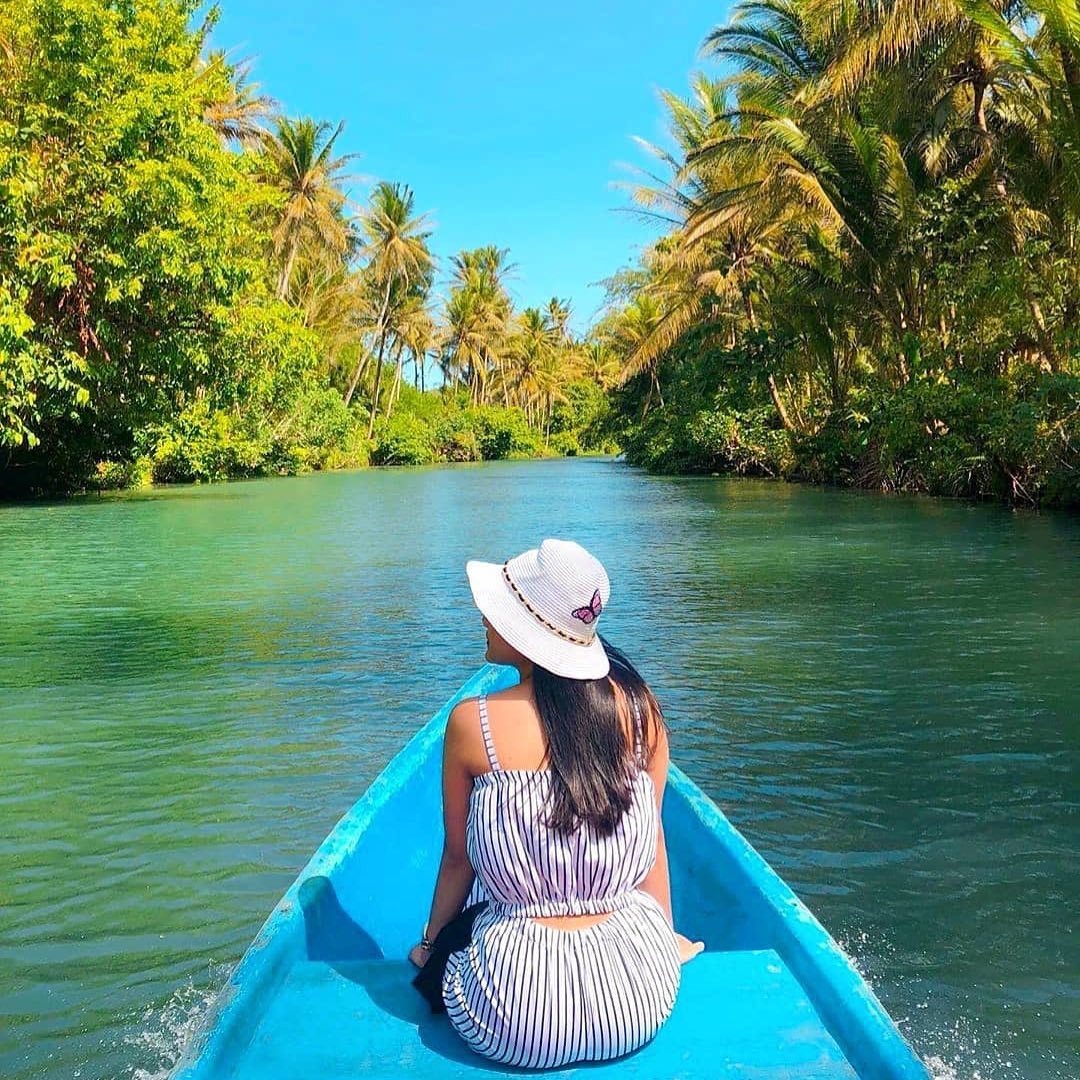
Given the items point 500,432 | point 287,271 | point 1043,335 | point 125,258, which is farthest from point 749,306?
point 500,432

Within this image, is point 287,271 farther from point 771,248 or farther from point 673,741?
point 673,741

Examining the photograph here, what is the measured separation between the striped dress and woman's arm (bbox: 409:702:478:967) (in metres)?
0.04

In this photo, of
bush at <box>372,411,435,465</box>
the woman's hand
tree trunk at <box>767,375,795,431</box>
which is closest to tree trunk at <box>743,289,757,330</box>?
tree trunk at <box>767,375,795,431</box>

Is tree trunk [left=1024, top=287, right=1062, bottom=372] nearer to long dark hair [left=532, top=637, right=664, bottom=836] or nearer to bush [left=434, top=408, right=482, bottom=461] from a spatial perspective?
long dark hair [left=532, top=637, right=664, bottom=836]

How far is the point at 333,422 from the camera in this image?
147 ft

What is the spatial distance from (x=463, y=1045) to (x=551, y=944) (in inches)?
13.6

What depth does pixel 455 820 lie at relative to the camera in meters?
2.27

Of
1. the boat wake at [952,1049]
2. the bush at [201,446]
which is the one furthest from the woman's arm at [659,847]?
the bush at [201,446]

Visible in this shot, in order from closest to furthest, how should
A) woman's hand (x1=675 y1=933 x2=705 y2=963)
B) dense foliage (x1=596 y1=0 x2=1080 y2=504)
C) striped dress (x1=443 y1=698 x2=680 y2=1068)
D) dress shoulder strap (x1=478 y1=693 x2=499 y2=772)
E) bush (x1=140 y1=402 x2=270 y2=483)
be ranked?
1. striped dress (x1=443 y1=698 x2=680 y2=1068)
2. dress shoulder strap (x1=478 y1=693 x2=499 y2=772)
3. woman's hand (x1=675 y1=933 x2=705 y2=963)
4. dense foliage (x1=596 y1=0 x2=1080 y2=504)
5. bush (x1=140 y1=402 x2=270 y2=483)

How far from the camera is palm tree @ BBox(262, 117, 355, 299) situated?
3762cm

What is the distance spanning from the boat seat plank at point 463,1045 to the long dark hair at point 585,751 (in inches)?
19.5

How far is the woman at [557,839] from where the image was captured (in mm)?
2062

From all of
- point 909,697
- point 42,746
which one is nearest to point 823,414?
point 909,697

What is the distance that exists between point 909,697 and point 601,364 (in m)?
74.2
